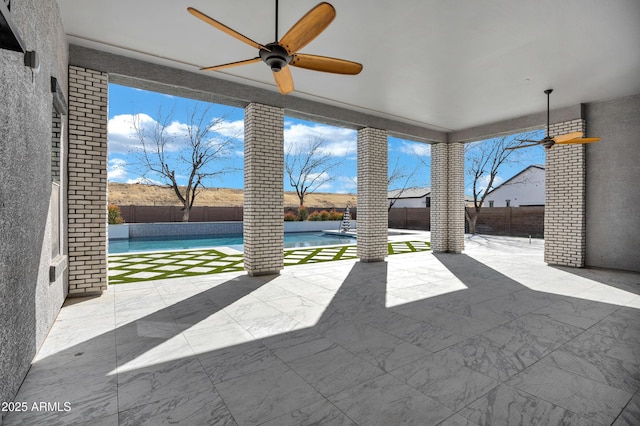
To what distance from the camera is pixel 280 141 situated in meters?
5.94

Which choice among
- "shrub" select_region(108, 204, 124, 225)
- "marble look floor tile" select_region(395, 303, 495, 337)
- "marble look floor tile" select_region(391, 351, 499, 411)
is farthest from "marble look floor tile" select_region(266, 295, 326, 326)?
"shrub" select_region(108, 204, 124, 225)

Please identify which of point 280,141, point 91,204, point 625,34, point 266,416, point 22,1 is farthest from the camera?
point 280,141

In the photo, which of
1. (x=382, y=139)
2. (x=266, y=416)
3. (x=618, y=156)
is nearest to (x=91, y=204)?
(x=266, y=416)

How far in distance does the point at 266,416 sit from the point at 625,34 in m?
5.49

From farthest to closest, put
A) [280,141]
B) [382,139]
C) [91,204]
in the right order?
[382,139], [280,141], [91,204]

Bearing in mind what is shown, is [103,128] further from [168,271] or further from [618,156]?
[618,156]

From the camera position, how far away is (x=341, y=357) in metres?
2.51

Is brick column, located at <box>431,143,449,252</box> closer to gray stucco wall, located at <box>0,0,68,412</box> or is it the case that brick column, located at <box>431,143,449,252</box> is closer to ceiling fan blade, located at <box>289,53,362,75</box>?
ceiling fan blade, located at <box>289,53,362,75</box>

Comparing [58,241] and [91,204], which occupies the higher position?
[91,204]

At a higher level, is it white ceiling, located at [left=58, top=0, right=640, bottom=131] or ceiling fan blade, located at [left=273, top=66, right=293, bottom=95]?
white ceiling, located at [left=58, top=0, right=640, bottom=131]

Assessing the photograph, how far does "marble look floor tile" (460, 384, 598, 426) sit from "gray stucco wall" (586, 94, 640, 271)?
19.6 feet

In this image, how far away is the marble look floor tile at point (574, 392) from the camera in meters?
1.84

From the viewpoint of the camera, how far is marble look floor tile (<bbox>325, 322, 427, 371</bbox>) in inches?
96.5

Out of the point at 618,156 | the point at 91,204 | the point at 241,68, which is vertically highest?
the point at 241,68
